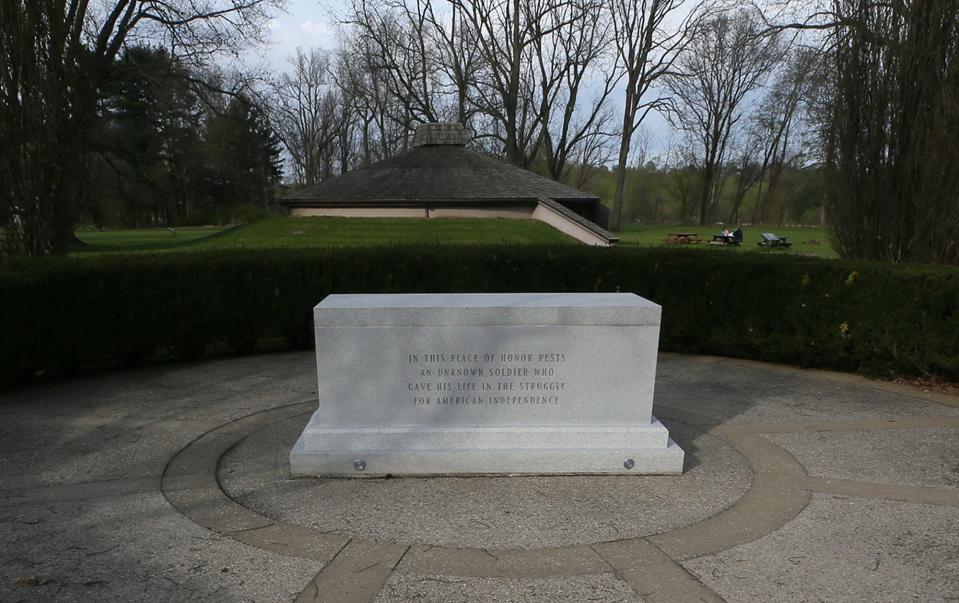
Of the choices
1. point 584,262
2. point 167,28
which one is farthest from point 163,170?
point 584,262

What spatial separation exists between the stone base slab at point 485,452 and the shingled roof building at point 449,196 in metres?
18.6

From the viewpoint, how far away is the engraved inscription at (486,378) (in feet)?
14.3

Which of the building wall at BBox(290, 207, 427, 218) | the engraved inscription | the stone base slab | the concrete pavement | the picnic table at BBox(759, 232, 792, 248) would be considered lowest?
the concrete pavement

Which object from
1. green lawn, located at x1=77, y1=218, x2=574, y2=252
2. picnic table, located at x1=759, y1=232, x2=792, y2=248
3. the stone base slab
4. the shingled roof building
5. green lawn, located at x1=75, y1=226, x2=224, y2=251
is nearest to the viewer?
the stone base slab

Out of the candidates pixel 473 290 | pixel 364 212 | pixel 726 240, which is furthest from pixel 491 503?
pixel 726 240

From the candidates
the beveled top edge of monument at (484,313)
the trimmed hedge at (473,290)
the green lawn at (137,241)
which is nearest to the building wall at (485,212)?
the green lawn at (137,241)

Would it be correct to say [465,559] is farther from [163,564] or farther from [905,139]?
[905,139]

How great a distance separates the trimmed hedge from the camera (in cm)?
682

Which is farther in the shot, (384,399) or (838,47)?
(838,47)

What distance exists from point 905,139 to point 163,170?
182ft

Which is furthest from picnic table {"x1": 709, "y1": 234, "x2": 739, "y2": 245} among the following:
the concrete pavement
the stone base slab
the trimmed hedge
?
the stone base slab

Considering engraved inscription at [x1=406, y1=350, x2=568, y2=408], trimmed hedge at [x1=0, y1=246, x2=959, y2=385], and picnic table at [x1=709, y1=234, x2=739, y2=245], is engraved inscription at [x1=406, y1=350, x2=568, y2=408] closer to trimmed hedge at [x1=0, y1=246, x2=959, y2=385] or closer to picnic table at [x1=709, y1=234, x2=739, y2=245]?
trimmed hedge at [x1=0, y1=246, x2=959, y2=385]

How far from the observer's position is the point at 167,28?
21.0 m

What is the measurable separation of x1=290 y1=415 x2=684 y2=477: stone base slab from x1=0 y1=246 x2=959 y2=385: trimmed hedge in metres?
4.62
